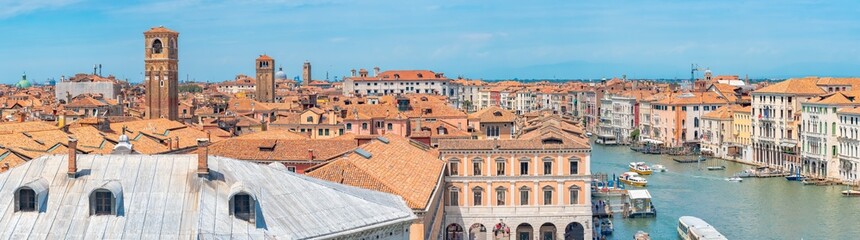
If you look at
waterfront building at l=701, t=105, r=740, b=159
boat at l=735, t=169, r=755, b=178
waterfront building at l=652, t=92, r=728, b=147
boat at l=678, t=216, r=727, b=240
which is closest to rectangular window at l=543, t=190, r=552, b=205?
boat at l=678, t=216, r=727, b=240

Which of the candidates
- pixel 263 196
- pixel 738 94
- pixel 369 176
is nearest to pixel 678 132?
pixel 738 94

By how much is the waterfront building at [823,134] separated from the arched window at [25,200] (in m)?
32.9

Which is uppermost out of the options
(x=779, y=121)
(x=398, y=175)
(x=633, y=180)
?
(x=779, y=121)

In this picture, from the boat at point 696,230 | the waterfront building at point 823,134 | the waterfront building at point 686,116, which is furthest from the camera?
the waterfront building at point 686,116

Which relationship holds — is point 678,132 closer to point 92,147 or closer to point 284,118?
point 284,118

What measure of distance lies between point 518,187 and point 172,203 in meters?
12.7

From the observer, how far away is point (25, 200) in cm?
1128

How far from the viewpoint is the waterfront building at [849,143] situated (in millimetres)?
38281

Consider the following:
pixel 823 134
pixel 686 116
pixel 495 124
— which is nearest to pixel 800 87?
pixel 823 134

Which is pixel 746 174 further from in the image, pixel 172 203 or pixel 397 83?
pixel 397 83

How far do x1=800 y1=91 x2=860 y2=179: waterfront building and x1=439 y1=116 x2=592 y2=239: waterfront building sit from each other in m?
19.3

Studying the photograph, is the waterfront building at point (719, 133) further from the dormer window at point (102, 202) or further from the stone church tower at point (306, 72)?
the stone church tower at point (306, 72)

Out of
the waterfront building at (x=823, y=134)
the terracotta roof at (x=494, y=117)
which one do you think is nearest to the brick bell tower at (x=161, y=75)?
the terracotta roof at (x=494, y=117)

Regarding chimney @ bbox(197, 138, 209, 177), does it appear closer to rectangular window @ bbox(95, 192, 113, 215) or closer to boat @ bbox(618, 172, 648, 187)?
rectangular window @ bbox(95, 192, 113, 215)
